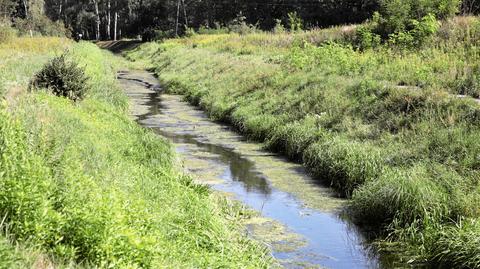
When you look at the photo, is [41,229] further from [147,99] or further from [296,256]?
[147,99]

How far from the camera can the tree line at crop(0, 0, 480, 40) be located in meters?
58.9

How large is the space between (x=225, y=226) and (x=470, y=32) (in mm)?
16734

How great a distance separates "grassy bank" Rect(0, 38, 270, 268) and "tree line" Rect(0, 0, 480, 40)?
43510 mm

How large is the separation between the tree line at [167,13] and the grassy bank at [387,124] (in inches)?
1220

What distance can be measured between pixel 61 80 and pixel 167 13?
219 ft

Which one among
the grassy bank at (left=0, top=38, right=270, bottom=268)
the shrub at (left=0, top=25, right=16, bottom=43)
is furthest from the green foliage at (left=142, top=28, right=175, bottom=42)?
the grassy bank at (left=0, top=38, right=270, bottom=268)

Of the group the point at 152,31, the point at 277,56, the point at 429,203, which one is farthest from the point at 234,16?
the point at 429,203

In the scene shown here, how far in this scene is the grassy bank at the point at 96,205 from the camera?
525cm

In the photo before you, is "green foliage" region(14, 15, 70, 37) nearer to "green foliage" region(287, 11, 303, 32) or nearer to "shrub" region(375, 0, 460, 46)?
"green foliage" region(287, 11, 303, 32)

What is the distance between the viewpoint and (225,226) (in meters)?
9.02

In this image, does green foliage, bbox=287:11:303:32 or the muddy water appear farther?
green foliage, bbox=287:11:303:32

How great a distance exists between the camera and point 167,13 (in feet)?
262

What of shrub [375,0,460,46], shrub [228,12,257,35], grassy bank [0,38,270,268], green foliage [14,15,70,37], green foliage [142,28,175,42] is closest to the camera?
grassy bank [0,38,270,268]

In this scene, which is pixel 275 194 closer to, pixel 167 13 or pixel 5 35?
pixel 5 35
